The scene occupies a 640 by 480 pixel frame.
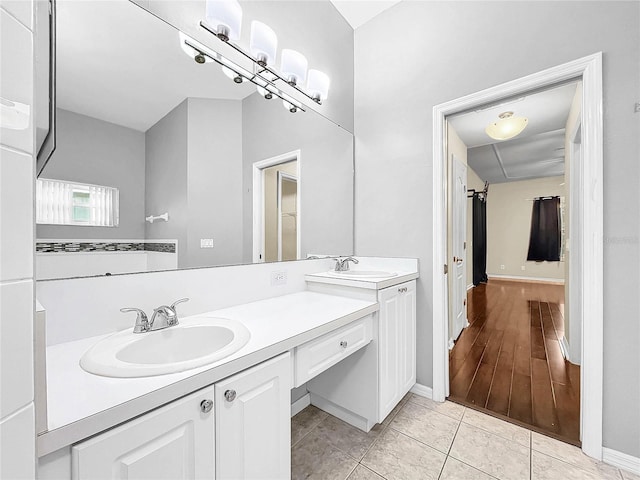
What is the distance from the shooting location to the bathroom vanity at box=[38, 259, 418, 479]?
584 millimetres

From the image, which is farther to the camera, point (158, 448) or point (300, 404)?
point (300, 404)

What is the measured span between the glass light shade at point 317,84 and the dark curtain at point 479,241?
4731mm

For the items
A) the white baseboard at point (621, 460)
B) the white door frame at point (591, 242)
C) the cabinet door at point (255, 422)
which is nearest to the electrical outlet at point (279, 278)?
the cabinet door at point (255, 422)

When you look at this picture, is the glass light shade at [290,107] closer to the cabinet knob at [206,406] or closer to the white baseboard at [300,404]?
the cabinet knob at [206,406]

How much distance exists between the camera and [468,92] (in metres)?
1.82

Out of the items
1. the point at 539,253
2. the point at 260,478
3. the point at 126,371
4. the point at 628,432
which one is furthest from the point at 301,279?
the point at 539,253

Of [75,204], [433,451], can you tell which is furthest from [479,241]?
[75,204]

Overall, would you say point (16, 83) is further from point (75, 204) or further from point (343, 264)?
point (343, 264)

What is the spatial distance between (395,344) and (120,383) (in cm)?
142

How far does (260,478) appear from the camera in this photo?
0.90m

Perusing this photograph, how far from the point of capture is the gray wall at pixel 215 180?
1317 mm

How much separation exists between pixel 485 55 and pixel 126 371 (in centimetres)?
240

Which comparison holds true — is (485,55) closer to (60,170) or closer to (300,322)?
(300,322)

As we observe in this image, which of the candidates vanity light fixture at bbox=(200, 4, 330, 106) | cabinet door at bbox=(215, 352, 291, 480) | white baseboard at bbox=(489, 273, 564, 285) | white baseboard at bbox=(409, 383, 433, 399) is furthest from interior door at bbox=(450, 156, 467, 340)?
white baseboard at bbox=(489, 273, 564, 285)
